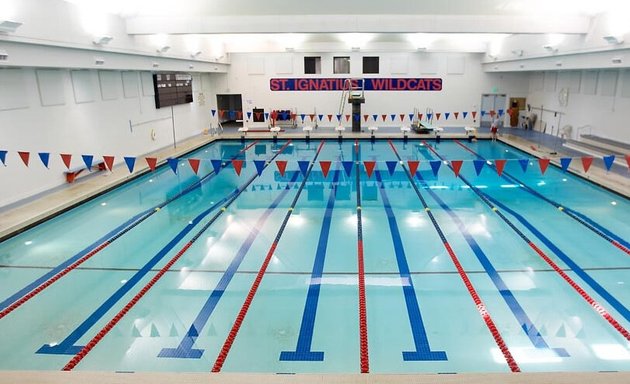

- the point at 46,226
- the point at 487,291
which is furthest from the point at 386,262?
the point at 46,226

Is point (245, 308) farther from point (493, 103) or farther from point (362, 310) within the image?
point (493, 103)

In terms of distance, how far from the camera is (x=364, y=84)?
18328 mm

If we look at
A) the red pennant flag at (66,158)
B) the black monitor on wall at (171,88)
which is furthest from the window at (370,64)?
the red pennant flag at (66,158)

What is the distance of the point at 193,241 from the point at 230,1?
5.12 metres

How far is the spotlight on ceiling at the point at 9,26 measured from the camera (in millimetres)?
6000

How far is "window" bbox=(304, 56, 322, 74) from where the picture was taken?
715 inches

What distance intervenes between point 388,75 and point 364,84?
111cm

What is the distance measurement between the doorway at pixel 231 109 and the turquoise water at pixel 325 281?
463 inches

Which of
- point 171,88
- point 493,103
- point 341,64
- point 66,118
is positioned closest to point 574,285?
point 66,118

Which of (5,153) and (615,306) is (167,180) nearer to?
(5,153)

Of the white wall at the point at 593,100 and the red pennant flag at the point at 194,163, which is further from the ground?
the white wall at the point at 593,100

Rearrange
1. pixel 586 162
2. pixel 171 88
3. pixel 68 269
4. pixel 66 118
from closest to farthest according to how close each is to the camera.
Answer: pixel 68 269 → pixel 586 162 → pixel 66 118 → pixel 171 88

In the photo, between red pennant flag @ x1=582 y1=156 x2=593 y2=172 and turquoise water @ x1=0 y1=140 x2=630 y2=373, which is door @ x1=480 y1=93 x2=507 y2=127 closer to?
→ turquoise water @ x1=0 y1=140 x2=630 y2=373

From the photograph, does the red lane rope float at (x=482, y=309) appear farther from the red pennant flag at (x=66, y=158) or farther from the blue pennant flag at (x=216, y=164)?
the red pennant flag at (x=66, y=158)
